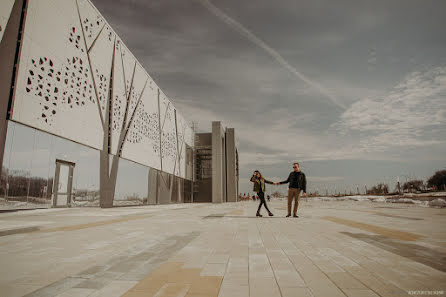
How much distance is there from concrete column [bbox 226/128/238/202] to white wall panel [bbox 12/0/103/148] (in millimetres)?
34255

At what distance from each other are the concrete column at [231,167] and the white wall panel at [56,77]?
34.3 metres

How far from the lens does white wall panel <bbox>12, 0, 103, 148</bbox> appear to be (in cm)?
1131

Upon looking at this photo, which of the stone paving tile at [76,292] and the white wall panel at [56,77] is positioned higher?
the white wall panel at [56,77]

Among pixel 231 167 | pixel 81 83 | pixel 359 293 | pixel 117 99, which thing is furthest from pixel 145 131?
pixel 231 167

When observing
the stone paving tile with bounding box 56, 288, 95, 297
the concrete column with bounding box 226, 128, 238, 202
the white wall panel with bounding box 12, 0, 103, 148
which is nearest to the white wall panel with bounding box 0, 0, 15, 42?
the white wall panel with bounding box 12, 0, 103, 148

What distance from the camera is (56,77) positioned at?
13.0 m

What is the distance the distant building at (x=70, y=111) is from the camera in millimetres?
11016

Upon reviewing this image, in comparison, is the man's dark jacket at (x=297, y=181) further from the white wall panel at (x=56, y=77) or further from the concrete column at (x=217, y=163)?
the concrete column at (x=217, y=163)

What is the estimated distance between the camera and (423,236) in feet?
16.0

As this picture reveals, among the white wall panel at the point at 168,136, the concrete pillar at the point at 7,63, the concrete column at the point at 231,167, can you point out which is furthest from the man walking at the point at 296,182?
the concrete column at the point at 231,167

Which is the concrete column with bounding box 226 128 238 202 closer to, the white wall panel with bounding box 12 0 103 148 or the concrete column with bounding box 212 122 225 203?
the concrete column with bounding box 212 122 225 203

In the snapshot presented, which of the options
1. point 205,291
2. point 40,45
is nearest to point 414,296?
point 205,291

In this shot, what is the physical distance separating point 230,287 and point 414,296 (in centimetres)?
156

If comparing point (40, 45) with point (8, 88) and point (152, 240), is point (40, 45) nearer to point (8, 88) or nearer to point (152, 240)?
point (8, 88)
